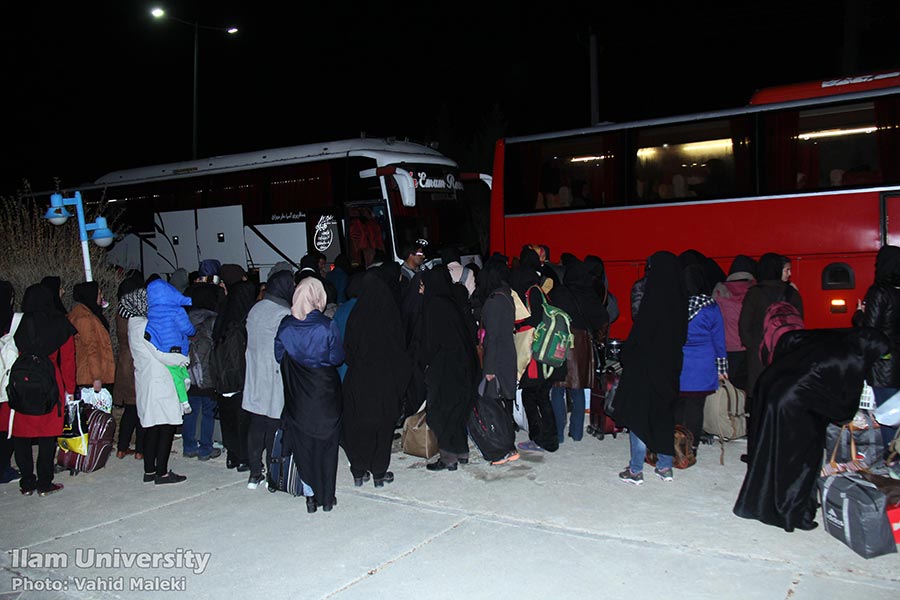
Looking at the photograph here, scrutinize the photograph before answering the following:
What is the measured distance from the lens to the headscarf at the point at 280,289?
21.6 feet

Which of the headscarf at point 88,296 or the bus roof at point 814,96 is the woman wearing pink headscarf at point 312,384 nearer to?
the headscarf at point 88,296

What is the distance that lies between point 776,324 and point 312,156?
11.6 m

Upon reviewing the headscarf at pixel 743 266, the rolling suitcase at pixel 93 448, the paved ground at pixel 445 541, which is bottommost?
the paved ground at pixel 445 541

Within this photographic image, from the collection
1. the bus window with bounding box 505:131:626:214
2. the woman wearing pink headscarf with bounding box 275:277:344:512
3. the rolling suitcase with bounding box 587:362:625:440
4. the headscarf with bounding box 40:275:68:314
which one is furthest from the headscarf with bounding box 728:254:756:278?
the headscarf with bounding box 40:275:68:314

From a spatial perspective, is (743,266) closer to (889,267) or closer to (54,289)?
(889,267)

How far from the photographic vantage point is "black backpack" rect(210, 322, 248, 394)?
686 centimetres

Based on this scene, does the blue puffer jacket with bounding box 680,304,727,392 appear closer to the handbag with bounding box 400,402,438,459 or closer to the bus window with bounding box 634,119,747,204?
the handbag with bounding box 400,402,438,459

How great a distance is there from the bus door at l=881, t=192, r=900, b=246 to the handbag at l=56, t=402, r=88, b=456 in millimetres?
9600

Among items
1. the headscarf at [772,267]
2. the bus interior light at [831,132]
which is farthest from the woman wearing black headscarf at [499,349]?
the bus interior light at [831,132]

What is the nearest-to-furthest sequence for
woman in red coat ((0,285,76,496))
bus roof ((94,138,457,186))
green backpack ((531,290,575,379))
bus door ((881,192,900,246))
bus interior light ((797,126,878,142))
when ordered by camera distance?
woman in red coat ((0,285,76,496)), green backpack ((531,290,575,379)), bus door ((881,192,900,246)), bus interior light ((797,126,878,142)), bus roof ((94,138,457,186))

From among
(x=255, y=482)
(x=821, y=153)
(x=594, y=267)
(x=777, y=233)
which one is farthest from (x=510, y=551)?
(x=821, y=153)

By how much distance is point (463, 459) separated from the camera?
23.2 ft

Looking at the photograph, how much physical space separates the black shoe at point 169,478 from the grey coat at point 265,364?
3.82 ft

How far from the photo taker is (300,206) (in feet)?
52.0
